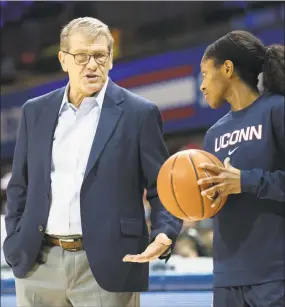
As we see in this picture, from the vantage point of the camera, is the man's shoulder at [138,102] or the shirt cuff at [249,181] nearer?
the shirt cuff at [249,181]

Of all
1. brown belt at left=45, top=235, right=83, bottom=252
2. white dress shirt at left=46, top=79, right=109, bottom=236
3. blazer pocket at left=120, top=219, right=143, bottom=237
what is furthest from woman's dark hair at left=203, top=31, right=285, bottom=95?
brown belt at left=45, top=235, right=83, bottom=252

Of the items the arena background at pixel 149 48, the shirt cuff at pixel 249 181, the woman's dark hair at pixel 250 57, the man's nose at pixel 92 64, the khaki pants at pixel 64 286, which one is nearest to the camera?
the shirt cuff at pixel 249 181

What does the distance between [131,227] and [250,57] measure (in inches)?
32.1

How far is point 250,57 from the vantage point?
8.11ft

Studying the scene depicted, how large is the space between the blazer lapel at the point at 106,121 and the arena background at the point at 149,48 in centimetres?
383

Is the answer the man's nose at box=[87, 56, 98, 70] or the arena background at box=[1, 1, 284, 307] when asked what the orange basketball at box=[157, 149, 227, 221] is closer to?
the man's nose at box=[87, 56, 98, 70]

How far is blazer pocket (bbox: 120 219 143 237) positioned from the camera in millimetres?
2631

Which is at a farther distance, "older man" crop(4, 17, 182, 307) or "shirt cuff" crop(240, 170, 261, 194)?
"older man" crop(4, 17, 182, 307)

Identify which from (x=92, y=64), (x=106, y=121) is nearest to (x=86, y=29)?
(x=92, y=64)

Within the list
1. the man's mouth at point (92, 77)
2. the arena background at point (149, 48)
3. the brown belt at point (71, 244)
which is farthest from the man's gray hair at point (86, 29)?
the arena background at point (149, 48)

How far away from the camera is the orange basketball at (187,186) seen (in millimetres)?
2336

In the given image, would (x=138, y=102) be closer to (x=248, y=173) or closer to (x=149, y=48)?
(x=248, y=173)

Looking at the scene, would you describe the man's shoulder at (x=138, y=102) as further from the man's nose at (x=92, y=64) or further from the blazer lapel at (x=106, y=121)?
the man's nose at (x=92, y=64)

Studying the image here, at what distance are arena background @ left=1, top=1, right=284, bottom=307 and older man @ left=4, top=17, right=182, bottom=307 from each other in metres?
3.83
